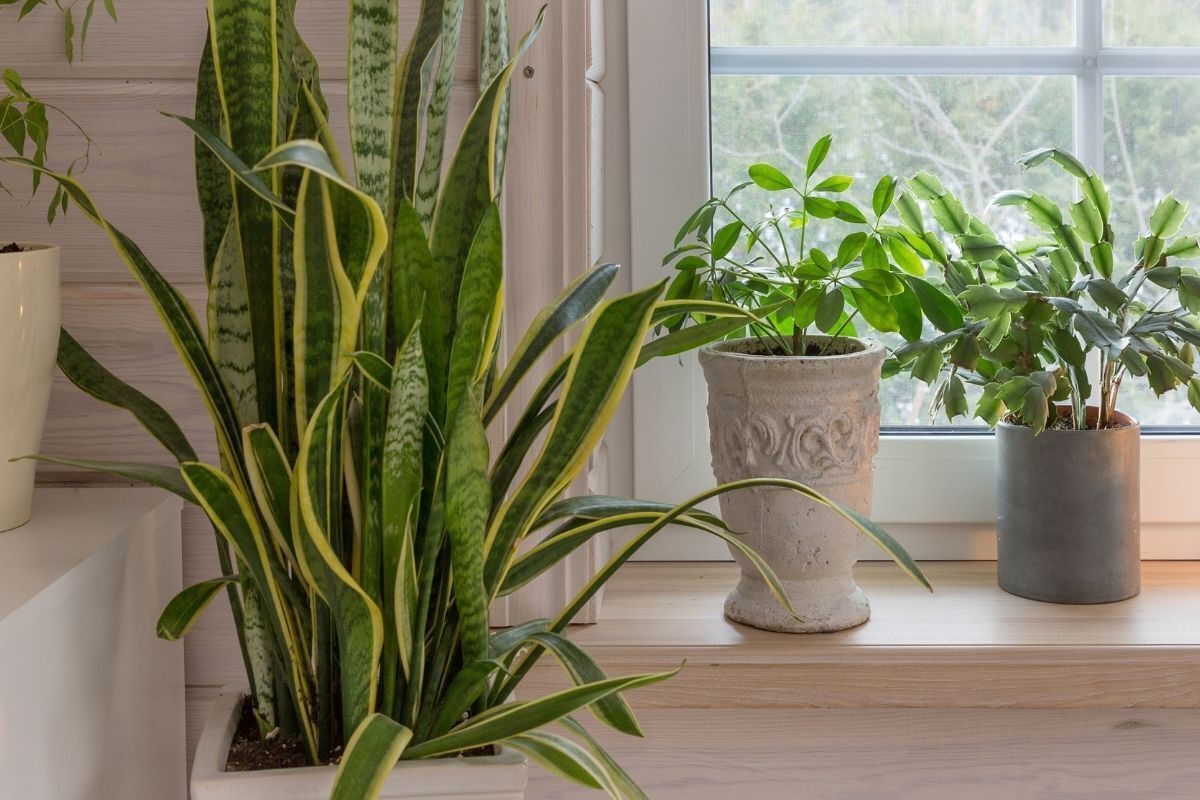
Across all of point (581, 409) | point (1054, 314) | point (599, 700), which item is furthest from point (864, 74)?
point (599, 700)

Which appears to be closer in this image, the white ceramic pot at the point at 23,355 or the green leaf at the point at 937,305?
the white ceramic pot at the point at 23,355

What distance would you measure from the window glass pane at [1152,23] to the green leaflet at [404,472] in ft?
3.16

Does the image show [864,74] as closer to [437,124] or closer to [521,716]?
[437,124]

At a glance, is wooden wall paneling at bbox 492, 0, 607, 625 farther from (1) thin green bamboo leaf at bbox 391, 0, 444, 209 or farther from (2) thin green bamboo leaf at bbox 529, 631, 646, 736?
(2) thin green bamboo leaf at bbox 529, 631, 646, 736

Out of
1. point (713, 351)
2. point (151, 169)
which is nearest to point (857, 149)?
point (713, 351)

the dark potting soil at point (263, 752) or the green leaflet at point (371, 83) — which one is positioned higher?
the green leaflet at point (371, 83)

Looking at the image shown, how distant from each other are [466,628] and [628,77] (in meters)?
0.72

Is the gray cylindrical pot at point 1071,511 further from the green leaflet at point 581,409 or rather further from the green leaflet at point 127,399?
the green leaflet at point 127,399

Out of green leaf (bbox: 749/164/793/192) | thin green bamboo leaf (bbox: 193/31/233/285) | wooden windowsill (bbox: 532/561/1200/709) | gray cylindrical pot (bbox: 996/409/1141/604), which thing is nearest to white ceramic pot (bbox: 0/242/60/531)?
thin green bamboo leaf (bbox: 193/31/233/285)

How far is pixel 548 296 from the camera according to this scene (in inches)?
41.6

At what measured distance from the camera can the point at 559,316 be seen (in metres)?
0.77

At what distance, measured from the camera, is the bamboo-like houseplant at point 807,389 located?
1020mm

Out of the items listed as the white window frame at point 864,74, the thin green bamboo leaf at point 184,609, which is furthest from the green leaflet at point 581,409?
the white window frame at point 864,74

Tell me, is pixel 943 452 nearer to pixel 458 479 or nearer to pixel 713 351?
pixel 713 351
